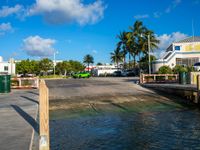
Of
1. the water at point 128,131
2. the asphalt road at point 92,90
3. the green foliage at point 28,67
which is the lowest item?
the water at point 128,131

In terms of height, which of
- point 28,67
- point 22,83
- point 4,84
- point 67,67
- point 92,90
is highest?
point 67,67

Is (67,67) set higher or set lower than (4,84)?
higher

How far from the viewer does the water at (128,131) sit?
9.58m

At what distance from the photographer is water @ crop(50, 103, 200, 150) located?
9578 millimetres

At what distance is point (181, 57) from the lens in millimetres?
57719

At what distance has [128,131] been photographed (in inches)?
460

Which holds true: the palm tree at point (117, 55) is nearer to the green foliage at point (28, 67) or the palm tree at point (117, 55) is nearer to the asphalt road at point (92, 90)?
the green foliage at point (28, 67)

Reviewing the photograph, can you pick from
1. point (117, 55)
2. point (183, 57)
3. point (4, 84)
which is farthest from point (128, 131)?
point (117, 55)

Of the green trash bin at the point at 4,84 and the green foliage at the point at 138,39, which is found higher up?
the green foliage at the point at 138,39

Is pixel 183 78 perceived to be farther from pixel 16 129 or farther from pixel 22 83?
pixel 16 129

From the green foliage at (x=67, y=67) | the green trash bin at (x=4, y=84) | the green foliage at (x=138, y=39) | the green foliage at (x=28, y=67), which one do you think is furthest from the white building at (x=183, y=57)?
the green foliage at (x=67, y=67)

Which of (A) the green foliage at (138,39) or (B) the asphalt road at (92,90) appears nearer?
(B) the asphalt road at (92,90)

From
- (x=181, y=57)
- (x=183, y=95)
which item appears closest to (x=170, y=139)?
(x=183, y=95)

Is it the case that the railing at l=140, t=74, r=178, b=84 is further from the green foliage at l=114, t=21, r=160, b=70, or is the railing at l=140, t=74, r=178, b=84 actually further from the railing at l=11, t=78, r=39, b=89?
the green foliage at l=114, t=21, r=160, b=70
